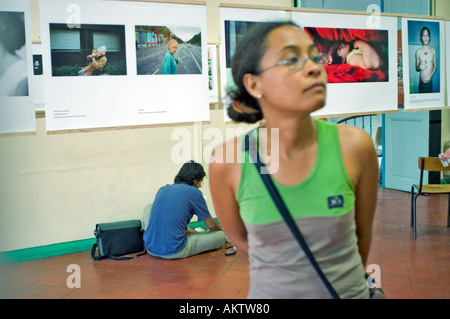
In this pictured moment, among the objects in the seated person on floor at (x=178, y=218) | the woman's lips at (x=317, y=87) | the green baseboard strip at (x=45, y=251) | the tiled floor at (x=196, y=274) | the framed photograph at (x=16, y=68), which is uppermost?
the framed photograph at (x=16, y=68)

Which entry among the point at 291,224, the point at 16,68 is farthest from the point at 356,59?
the point at 291,224

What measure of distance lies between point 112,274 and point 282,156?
13.6 feet

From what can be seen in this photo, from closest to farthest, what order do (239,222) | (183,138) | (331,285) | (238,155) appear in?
1. (331,285)
2. (238,155)
3. (239,222)
4. (183,138)

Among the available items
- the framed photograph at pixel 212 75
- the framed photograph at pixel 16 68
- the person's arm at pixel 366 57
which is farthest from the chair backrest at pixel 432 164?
the framed photograph at pixel 16 68

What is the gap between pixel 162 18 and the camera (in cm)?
496

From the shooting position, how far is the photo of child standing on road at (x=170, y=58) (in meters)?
5.08

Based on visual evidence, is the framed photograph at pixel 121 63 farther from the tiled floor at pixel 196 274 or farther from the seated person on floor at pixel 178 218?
the tiled floor at pixel 196 274

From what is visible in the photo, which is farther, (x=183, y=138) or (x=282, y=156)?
(x=183, y=138)

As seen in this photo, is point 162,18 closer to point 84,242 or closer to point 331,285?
point 84,242

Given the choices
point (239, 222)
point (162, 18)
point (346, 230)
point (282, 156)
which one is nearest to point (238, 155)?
point (282, 156)

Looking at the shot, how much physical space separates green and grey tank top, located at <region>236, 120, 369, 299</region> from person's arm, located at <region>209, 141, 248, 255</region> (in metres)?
0.06

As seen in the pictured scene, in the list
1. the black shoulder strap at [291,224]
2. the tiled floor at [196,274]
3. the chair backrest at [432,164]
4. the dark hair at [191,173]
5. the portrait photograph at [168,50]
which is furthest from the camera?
the chair backrest at [432,164]

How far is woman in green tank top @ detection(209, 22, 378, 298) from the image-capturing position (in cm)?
152

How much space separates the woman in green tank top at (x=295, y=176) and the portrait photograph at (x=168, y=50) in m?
3.38
